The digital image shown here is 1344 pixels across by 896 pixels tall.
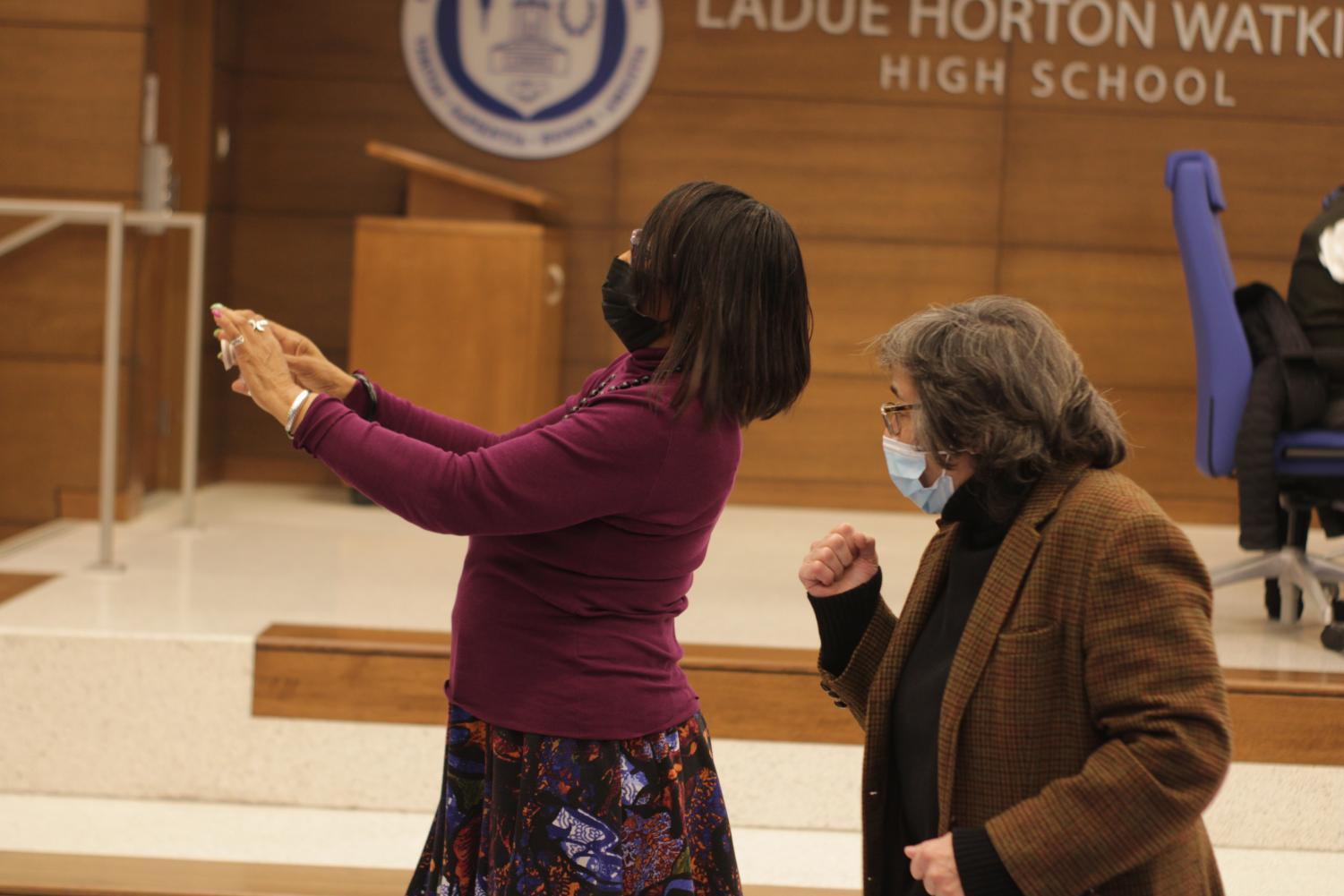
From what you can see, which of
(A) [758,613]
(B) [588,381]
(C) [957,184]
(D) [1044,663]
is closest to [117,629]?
(A) [758,613]

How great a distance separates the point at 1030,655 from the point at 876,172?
14.8ft

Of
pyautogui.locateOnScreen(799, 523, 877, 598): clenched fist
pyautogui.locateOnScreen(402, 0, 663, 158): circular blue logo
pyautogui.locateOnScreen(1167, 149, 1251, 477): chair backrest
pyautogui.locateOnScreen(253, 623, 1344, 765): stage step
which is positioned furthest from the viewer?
pyautogui.locateOnScreen(402, 0, 663, 158): circular blue logo

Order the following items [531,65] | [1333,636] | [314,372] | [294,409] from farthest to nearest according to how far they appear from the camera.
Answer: [531,65], [1333,636], [314,372], [294,409]

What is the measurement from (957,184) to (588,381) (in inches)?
163

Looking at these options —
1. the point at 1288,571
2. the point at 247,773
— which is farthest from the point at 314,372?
the point at 1288,571

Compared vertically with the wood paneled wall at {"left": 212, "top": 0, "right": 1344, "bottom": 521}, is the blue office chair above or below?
below

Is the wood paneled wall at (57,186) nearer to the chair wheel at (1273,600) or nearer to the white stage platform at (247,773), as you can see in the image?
the white stage platform at (247,773)

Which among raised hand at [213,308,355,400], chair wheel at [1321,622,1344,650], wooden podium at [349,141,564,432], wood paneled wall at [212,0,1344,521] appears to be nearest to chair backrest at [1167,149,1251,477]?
chair wheel at [1321,622,1344,650]

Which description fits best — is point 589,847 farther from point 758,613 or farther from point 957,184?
point 957,184

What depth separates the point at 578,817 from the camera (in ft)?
5.31

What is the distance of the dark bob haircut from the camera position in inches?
61.1

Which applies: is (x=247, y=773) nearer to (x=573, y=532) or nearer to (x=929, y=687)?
(x=573, y=532)

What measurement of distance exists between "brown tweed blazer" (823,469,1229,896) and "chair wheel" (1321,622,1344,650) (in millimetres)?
2217

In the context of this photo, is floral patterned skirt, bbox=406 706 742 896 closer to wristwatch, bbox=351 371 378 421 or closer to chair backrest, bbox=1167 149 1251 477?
wristwatch, bbox=351 371 378 421
